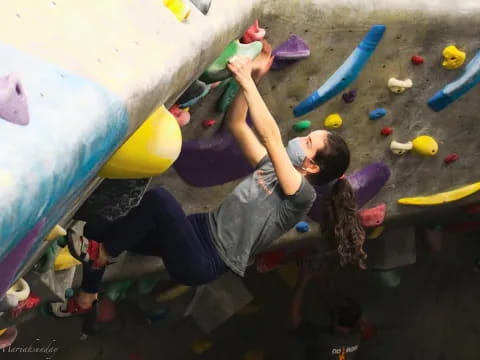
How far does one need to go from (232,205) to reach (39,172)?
1.53m

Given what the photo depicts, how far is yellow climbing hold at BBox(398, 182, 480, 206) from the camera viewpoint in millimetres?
3242

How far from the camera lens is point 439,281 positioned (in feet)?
15.4

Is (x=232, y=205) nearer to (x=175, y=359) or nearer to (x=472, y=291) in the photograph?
(x=175, y=359)

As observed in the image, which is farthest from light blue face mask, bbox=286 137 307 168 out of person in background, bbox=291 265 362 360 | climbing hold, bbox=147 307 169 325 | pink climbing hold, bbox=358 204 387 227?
person in background, bbox=291 265 362 360

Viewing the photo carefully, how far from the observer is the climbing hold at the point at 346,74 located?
2592mm

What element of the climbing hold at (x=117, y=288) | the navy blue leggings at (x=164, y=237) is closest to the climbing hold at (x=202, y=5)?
the navy blue leggings at (x=164, y=237)

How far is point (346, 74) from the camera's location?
263 centimetres

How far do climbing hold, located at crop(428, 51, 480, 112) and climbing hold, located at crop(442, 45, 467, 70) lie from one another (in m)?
0.05

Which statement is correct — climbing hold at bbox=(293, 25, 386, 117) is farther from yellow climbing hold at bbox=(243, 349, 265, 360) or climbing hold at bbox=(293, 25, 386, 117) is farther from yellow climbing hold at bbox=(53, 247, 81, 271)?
yellow climbing hold at bbox=(243, 349, 265, 360)

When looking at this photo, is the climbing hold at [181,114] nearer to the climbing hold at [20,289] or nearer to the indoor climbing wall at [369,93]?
the indoor climbing wall at [369,93]

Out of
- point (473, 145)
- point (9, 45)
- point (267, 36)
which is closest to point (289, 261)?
point (473, 145)

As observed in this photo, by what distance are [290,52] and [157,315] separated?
1615mm

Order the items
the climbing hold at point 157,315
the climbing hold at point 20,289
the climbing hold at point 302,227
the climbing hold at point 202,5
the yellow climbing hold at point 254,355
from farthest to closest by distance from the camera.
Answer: the yellow climbing hold at point 254,355 < the climbing hold at point 157,315 < the climbing hold at point 302,227 < the climbing hold at point 20,289 < the climbing hold at point 202,5

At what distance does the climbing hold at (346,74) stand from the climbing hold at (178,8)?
120cm
